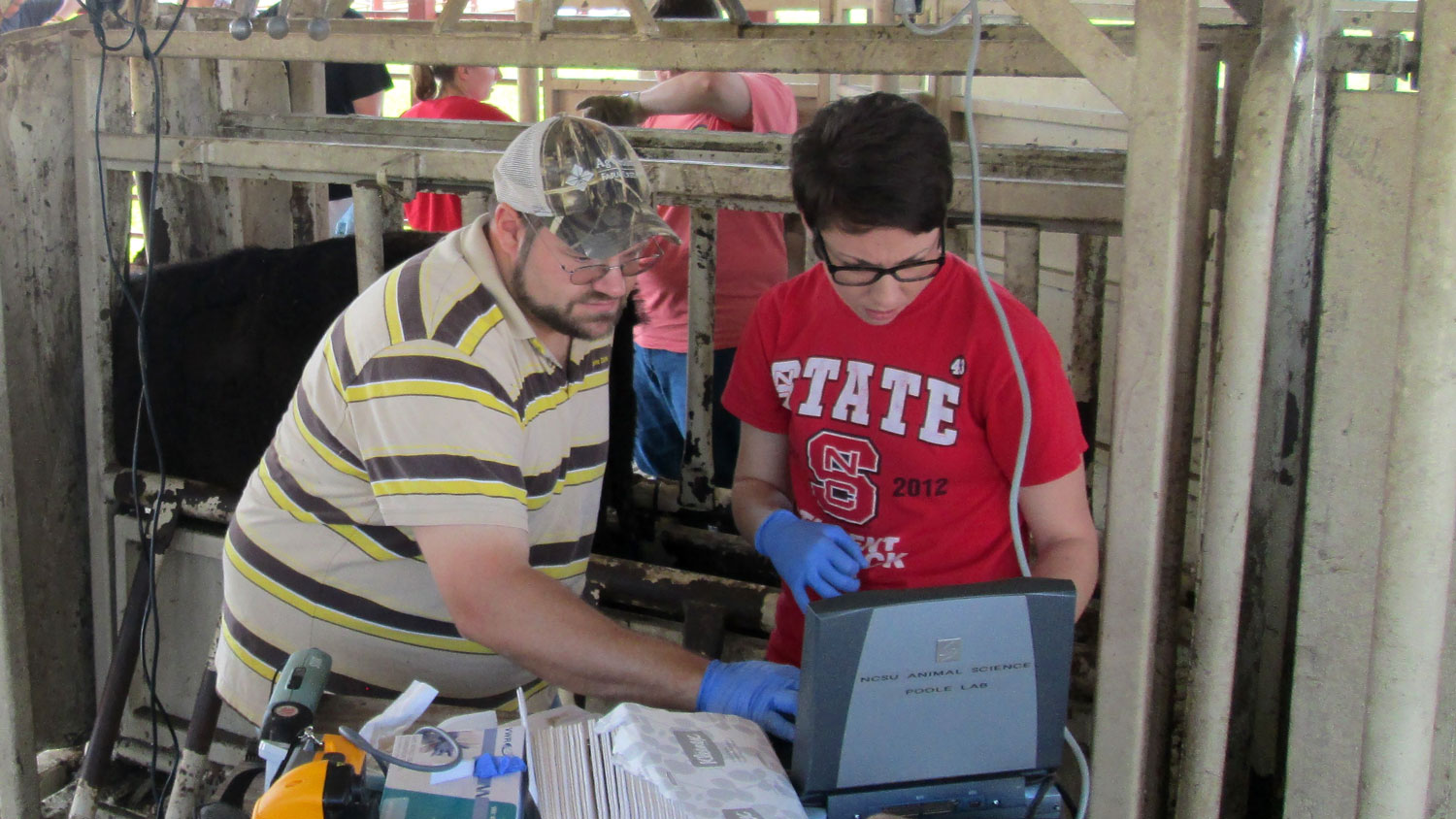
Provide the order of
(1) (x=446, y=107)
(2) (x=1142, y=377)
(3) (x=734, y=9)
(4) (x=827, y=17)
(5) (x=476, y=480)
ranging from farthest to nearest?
(4) (x=827, y=17) < (1) (x=446, y=107) < (3) (x=734, y=9) < (5) (x=476, y=480) < (2) (x=1142, y=377)

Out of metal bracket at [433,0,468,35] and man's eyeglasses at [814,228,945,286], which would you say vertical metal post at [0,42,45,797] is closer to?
metal bracket at [433,0,468,35]

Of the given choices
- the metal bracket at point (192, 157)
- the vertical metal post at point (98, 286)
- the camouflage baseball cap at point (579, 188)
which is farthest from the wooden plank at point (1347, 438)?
the vertical metal post at point (98, 286)

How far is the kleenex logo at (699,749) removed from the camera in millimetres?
1073

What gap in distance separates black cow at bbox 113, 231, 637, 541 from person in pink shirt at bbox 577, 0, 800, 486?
0.48 meters

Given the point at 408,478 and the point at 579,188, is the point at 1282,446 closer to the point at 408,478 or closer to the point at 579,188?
the point at 579,188

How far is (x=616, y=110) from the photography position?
3.01 meters

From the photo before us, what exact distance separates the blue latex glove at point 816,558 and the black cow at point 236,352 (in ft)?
3.20

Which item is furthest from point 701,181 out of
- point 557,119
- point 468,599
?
point 468,599

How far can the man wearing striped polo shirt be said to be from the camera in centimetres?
143

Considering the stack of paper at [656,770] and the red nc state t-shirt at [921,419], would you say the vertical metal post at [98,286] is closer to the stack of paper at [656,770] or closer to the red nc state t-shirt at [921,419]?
the red nc state t-shirt at [921,419]

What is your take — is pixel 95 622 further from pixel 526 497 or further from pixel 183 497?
pixel 526 497

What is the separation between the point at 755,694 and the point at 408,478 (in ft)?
1.60

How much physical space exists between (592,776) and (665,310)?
6.92 ft

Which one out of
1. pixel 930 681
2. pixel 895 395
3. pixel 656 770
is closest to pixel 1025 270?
pixel 895 395
